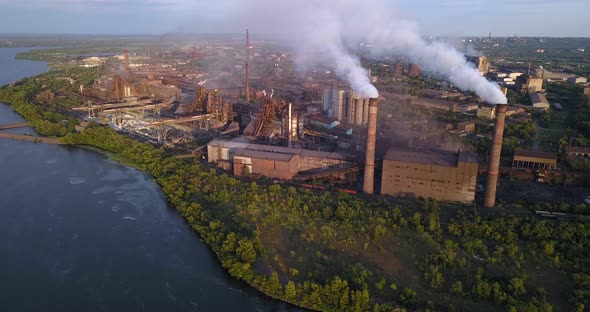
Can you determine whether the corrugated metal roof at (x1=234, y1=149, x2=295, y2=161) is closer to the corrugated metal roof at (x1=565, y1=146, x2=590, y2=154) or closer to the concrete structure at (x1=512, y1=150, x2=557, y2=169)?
the concrete structure at (x1=512, y1=150, x2=557, y2=169)

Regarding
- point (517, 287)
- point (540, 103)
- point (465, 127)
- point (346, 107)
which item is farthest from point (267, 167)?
point (540, 103)

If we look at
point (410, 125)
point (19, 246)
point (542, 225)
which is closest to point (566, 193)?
point (542, 225)

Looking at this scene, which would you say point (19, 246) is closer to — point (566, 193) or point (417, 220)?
point (417, 220)

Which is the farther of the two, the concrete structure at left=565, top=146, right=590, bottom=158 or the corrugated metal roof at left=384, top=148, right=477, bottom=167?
the concrete structure at left=565, top=146, right=590, bottom=158

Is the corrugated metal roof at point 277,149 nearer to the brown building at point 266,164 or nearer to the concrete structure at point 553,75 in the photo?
the brown building at point 266,164

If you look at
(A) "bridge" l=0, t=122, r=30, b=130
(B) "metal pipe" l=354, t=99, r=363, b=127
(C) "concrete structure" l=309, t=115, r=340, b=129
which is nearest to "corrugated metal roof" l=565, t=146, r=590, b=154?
(B) "metal pipe" l=354, t=99, r=363, b=127

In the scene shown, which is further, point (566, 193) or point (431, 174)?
point (566, 193)
